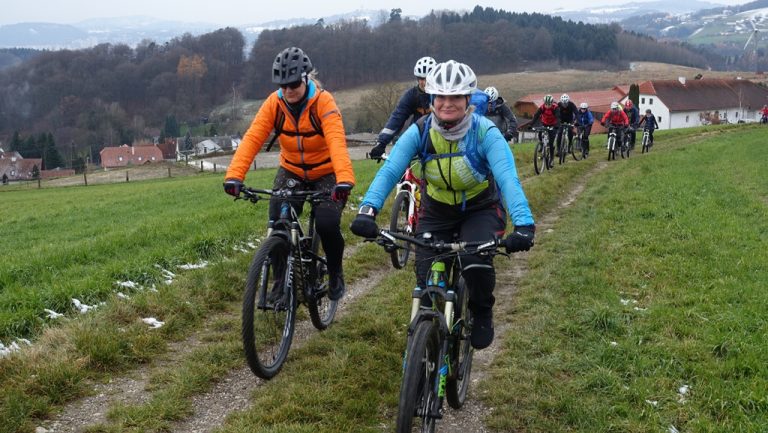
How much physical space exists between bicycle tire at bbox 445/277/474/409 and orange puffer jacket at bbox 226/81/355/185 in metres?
1.50

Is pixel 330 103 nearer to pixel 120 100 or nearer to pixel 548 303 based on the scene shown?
pixel 548 303

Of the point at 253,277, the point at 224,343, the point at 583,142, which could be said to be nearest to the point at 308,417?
the point at 253,277

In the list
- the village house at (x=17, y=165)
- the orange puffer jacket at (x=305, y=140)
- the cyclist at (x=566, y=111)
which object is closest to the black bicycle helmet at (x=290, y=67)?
the orange puffer jacket at (x=305, y=140)

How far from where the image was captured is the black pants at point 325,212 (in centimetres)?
584

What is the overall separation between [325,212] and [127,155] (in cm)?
10519

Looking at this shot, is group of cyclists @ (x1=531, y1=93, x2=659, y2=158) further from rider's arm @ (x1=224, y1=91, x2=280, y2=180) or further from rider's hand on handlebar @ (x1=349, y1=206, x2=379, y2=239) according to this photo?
rider's hand on handlebar @ (x1=349, y1=206, x2=379, y2=239)

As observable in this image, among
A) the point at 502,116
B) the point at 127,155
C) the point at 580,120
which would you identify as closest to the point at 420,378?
the point at 502,116

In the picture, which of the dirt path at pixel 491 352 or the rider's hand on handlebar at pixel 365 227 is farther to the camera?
the dirt path at pixel 491 352

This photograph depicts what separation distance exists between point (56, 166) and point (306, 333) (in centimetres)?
11128

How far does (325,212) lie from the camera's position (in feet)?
19.2

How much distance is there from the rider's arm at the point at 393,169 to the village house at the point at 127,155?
333 ft

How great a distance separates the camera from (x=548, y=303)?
7.13m

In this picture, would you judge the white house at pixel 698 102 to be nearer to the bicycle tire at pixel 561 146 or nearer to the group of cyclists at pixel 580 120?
the group of cyclists at pixel 580 120

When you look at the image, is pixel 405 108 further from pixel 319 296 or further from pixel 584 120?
pixel 584 120
